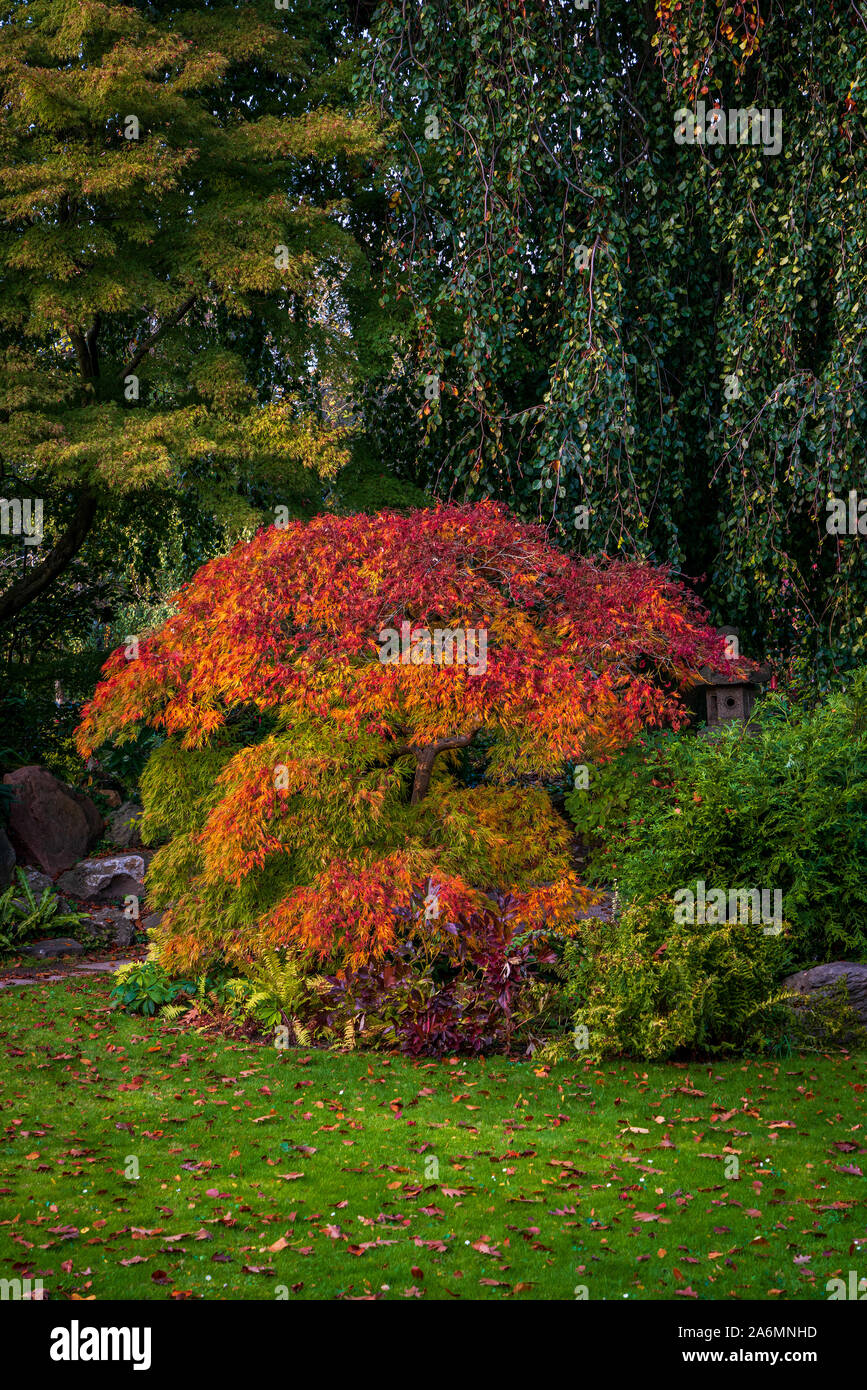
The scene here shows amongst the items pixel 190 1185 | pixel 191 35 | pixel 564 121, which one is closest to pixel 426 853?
pixel 190 1185

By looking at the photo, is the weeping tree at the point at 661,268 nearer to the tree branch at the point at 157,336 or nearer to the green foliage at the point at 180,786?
the tree branch at the point at 157,336

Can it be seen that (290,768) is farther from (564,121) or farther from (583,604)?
(564,121)

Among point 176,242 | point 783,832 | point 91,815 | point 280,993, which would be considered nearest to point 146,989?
point 280,993

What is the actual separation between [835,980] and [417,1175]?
330cm

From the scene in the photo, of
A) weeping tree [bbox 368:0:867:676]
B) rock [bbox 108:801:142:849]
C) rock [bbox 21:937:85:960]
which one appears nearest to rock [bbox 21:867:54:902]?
rock [bbox 21:937:85:960]

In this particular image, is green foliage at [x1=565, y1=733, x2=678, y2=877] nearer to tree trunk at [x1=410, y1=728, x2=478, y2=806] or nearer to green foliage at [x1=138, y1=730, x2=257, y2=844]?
tree trunk at [x1=410, y1=728, x2=478, y2=806]

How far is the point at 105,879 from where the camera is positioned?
11.4 meters

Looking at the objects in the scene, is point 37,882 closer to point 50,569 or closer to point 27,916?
point 27,916

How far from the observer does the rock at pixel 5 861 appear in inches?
421

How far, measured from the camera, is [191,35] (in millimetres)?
10680

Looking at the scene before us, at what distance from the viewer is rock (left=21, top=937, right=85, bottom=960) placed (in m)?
9.95

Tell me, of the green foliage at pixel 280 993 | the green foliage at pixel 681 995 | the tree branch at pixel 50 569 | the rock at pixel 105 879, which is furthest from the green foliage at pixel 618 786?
the tree branch at pixel 50 569

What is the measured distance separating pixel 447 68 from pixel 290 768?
6284mm

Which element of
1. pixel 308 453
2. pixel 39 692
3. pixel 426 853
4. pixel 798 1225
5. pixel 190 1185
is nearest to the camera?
pixel 798 1225
